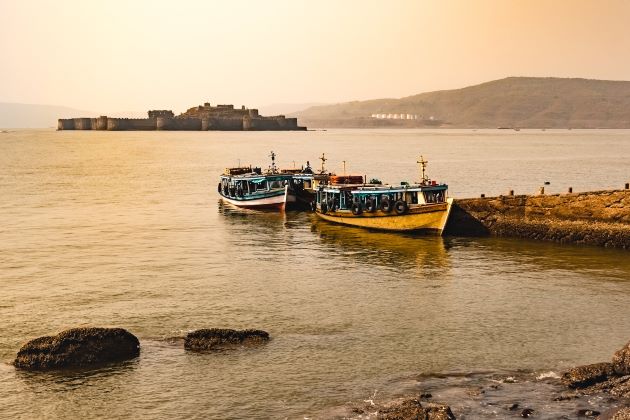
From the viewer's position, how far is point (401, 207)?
4653cm

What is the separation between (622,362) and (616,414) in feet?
13.1

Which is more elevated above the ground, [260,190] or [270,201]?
[260,190]

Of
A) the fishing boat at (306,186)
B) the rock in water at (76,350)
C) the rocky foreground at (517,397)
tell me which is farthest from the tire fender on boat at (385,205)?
the rock in water at (76,350)

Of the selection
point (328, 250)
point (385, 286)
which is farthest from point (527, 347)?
point (328, 250)

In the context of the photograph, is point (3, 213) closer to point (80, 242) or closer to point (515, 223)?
point (80, 242)

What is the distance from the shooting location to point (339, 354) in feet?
75.3

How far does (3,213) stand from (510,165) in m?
86.4

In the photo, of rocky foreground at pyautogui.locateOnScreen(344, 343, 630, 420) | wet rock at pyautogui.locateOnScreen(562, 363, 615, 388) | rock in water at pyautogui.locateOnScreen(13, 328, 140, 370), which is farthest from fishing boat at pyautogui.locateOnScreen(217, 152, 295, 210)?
wet rock at pyautogui.locateOnScreen(562, 363, 615, 388)

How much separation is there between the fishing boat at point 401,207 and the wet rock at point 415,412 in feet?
95.8

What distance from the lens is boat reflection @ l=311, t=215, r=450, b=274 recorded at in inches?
Result: 1501

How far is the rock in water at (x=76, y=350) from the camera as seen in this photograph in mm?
21266

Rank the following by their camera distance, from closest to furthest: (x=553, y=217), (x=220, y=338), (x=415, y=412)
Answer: (x=415, y=412)
(x=220, y=338)
(x=553, y=217)

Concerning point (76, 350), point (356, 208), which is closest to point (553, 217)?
point (356, 208)

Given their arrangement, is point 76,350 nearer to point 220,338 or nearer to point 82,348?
point 82,348
